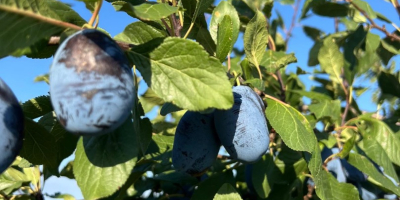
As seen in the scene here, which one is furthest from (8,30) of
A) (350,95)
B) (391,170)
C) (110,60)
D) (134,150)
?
(350,95)

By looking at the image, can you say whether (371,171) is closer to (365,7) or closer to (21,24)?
(365,7)

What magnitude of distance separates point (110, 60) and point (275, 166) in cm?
107

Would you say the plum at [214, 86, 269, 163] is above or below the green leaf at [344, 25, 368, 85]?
above

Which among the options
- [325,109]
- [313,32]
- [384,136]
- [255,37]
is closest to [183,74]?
[255,37]

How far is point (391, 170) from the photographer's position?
4.88 ft

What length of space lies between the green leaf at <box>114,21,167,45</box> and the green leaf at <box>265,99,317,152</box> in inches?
13.1

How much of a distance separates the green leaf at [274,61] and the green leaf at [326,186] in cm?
31

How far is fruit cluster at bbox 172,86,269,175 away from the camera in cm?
92

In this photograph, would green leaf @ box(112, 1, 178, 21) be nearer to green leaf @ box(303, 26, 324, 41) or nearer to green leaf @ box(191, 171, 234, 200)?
green leaf @ box(191, 171, 234, 200)

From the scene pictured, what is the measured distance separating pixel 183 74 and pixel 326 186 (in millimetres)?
724

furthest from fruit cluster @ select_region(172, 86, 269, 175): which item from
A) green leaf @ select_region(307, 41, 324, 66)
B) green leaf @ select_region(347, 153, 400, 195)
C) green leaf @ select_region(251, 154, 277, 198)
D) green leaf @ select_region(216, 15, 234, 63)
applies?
green leaf @ select_region(307, 41, 324, 66)

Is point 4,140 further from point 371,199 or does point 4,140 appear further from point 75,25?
point 371,199

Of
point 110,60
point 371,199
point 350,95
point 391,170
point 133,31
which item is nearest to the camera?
point 110,60

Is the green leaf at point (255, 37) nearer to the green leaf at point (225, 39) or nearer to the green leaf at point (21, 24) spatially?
the green leaf at point (225, 39)
